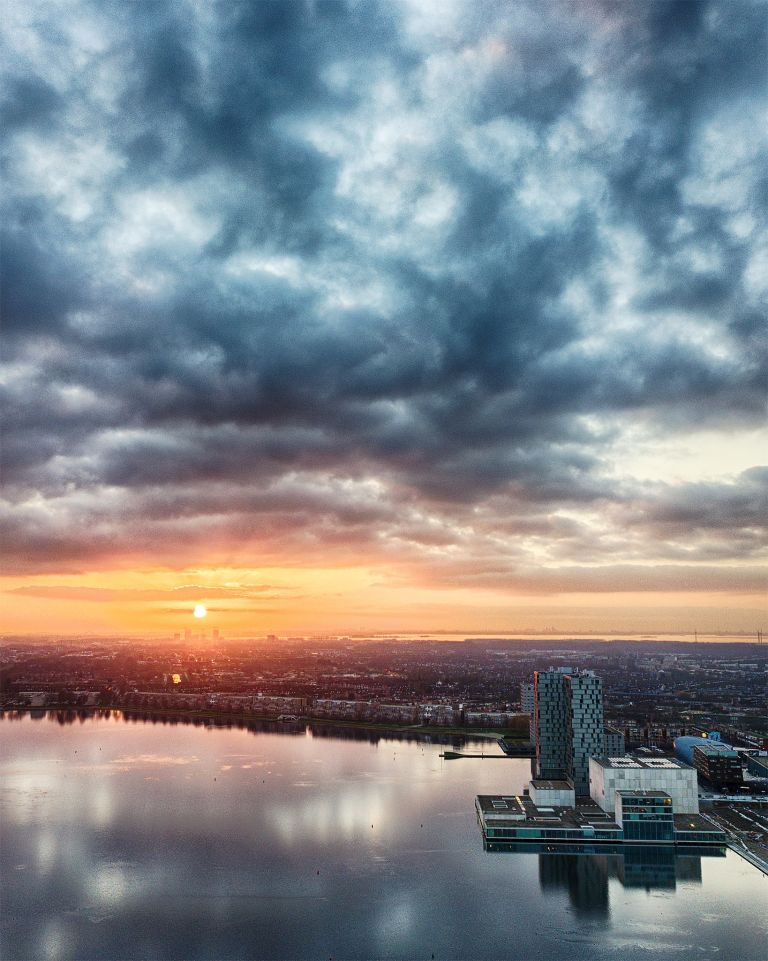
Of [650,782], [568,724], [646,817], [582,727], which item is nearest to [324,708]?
[568,724]

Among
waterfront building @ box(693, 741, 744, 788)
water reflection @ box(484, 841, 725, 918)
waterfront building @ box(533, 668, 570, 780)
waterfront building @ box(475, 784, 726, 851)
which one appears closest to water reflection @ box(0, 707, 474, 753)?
waterfront building @ box(533, 668, 570, 780)

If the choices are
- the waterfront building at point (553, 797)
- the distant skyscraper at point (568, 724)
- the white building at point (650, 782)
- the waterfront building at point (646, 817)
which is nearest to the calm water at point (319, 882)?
the waterfront building at point (646, 817)

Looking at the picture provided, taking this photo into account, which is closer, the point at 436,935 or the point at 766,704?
the point at 436,935

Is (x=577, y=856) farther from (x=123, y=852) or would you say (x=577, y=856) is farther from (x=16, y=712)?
(x=16, y=712)

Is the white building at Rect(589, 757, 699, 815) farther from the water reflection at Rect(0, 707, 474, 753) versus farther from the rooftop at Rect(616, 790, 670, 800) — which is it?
the water reflection at Rect(0, 707, 474, 753)

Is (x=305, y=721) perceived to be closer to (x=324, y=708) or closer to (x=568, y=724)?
(x=324, y=708)

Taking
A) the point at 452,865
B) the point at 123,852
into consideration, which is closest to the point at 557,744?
the point at 452,865

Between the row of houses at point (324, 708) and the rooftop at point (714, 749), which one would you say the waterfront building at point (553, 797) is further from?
the row of houses at point (324, 708)
